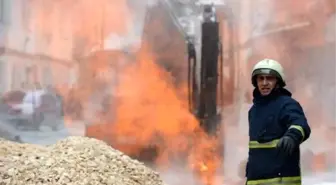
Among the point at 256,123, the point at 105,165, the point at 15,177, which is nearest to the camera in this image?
the point at 256,123

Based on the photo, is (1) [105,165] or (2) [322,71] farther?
(2) [322,71]

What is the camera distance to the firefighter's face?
3801mm

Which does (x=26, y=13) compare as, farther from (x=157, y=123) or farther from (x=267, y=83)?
(x=267, y=83)

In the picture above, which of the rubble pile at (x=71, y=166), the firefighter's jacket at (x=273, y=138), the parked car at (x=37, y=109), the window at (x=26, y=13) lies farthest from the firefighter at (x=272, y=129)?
the window at (x=26, y=13)

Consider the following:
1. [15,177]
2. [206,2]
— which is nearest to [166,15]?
[206,2]

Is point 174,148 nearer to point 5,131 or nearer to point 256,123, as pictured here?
point 5,131

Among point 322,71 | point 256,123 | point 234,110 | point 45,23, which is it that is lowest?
point 256,123

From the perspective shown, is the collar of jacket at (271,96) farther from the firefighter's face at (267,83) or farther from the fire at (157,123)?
the fire at (157,123)

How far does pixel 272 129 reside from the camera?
3.71 meters

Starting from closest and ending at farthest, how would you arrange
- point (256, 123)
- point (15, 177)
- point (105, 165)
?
point (256, 123) → point (15, 177) → point (105, 165)

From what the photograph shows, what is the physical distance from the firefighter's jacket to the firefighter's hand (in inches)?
3.8

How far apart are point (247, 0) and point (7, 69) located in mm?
2734

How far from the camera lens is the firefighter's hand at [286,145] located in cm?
342

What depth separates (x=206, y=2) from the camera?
6602 millimetres
